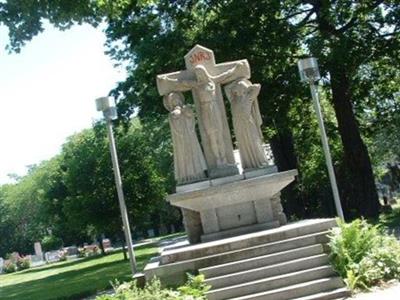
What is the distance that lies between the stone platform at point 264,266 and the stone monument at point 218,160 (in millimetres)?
1255

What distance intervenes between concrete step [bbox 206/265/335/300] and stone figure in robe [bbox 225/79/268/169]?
121 inches

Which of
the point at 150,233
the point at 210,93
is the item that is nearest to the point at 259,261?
the point at 210,93

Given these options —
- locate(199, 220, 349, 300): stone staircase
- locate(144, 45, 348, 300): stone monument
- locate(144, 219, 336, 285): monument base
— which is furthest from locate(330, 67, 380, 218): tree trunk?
locate(199, 220, 349, 300): stone staircase

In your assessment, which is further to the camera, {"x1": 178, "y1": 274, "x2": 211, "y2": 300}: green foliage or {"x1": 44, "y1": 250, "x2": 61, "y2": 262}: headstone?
{"x1": 44, "y1": 250, "x2": 61, "y2": 262}: headstone

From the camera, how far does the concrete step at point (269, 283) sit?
30.2ft

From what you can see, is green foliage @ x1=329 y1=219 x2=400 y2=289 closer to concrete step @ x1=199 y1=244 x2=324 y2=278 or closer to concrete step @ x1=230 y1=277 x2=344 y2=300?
concrete step @ x1=230 y1=277 x2=344 y2=300

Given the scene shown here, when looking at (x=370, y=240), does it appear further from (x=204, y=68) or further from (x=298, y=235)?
(x=204, y=68)

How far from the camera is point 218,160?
40.0 ft

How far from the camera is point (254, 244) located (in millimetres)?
10094

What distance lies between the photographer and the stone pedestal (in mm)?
11281

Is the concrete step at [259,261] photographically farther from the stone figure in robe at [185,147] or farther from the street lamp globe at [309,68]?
the street lamp globe at [309,68]

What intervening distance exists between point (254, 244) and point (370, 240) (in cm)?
189

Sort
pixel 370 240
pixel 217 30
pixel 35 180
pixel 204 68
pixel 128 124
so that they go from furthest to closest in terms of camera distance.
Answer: pixel 35 180
pixel 128 124
pixel 217 30
pixel 204 68
pixel 370 240

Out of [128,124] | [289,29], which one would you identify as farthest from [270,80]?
[128,124]
